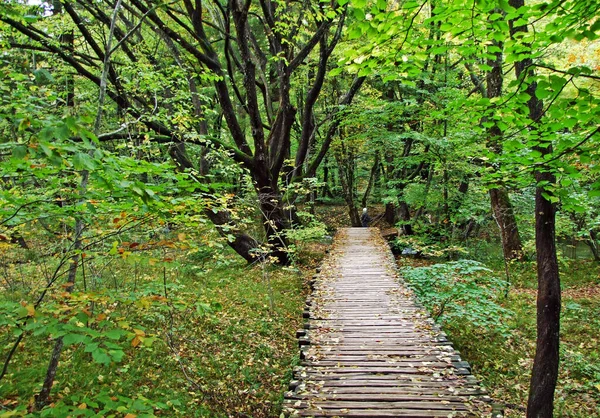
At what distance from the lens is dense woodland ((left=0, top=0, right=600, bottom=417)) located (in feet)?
9.32

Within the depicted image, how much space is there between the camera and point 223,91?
29.9 feet

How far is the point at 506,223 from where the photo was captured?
12.0 metres

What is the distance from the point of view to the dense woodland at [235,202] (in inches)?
112

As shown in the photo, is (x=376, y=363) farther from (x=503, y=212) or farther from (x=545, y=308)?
(x=503, y=212)

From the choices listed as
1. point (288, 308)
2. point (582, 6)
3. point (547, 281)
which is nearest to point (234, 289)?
point (288, 308)

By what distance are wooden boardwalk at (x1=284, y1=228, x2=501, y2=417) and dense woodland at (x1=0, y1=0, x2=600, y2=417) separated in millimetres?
1167

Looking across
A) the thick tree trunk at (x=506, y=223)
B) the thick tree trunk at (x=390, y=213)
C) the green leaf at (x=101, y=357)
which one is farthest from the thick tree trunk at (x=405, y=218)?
the green leaf at (x=101, y=357)

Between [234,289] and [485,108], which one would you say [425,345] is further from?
[234,289]

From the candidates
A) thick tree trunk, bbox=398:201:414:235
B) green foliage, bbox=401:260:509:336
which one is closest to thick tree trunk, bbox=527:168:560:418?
green foliage, bbox=401:260:509:336

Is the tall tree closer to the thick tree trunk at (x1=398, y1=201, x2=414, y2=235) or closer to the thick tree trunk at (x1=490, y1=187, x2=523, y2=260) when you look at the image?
the thick tree trunk at (x1=398, y1=201, x2=414, y2=235)

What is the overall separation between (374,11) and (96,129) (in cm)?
361

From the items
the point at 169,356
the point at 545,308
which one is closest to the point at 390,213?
the point at 545,308

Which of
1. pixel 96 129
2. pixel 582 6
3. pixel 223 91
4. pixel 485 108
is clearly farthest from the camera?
pixel 223 91

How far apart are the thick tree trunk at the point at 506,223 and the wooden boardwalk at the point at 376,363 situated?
5.38 m
